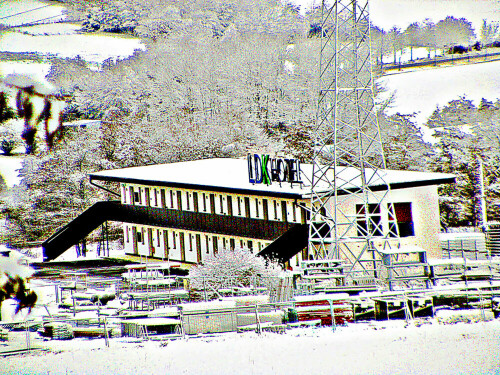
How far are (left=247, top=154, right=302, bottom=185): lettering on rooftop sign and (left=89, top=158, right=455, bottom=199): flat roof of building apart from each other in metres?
0.23

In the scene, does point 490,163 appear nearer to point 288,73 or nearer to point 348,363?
point 348,363

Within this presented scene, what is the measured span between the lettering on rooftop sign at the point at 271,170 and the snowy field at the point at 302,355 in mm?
12571

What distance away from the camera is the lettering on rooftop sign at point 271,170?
79.9 ft

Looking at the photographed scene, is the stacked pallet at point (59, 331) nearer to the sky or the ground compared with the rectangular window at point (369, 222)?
nearer to the ground

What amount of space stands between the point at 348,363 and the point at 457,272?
22.4ft

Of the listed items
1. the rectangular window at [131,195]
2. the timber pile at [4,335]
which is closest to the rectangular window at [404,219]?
the rectangular window at [131,195]

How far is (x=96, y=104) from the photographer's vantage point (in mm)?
51031

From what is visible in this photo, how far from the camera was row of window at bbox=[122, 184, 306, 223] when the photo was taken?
24.8 metres

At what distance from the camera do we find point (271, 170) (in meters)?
25.0

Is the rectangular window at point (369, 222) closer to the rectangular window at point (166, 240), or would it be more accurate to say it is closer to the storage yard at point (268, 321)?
the storage yard at point (268, 321)

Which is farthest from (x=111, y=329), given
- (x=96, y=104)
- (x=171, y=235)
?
(x=96, y=104)

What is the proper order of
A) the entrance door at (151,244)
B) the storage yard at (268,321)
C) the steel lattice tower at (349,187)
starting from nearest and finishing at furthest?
the storage yard at (268,321)
the steel lattice tower at (349,187)
the entrance door at (151,244)

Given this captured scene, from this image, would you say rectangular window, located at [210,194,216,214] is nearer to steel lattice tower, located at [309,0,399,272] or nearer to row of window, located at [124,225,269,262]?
row of window, located at [124,225,269,262]

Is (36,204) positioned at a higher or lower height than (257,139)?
lower
